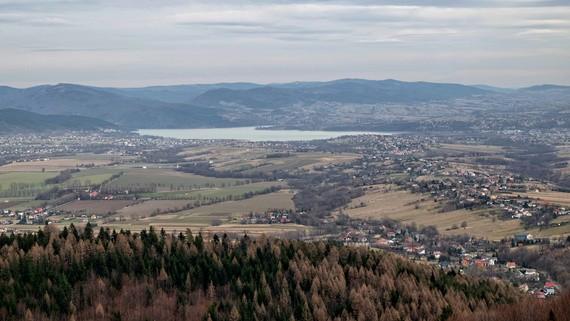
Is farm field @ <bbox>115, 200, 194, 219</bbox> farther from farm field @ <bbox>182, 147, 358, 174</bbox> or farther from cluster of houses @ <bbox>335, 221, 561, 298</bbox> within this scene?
farm field @ <bbox>182, 147, 358, 174</bbox>

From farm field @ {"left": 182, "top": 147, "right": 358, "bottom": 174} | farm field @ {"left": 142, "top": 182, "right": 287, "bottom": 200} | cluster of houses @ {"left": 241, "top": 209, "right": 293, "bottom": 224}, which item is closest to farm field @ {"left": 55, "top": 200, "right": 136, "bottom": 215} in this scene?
farm field @ {"left": 142, "top": 182, "right": 287, "bottom": 200}

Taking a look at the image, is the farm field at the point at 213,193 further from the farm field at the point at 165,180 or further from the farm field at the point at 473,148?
the farm field at the point at 473,148

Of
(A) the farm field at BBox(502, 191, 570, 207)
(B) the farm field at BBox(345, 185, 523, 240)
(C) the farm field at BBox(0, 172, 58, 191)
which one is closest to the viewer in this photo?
(B) the farm field at BBox(345, 185, 523, 240)

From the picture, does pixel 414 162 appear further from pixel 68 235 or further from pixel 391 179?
pixel 68 235

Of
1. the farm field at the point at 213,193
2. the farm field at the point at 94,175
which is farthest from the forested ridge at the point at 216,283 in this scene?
the farm field at the point at 94,175

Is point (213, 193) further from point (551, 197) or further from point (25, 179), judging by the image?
point (551, 197)
